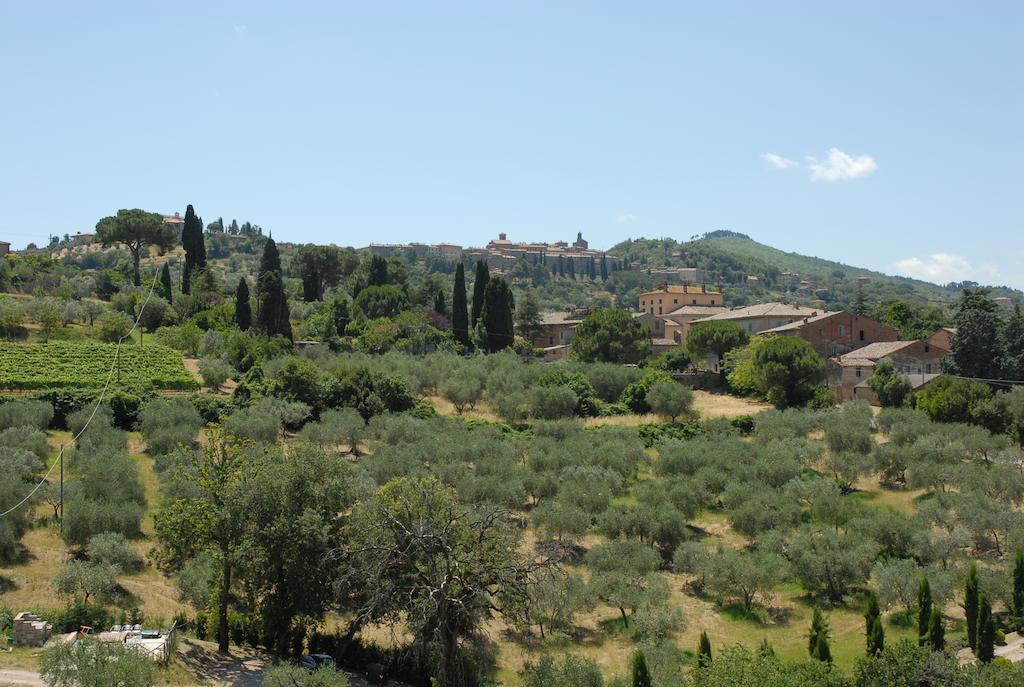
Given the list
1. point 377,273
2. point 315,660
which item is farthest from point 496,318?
point 315,660

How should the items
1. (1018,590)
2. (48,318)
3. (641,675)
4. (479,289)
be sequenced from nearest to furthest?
(641,675) < (1018,590) < (48,318) < (479,289)

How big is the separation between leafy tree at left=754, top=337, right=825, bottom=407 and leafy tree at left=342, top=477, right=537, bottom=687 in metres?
Result: 35.2

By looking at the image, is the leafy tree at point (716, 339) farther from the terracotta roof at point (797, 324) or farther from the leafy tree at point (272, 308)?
the leafy tree at point (272, 308)

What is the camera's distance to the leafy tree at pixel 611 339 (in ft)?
228

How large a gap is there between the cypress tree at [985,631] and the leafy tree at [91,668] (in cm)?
2233

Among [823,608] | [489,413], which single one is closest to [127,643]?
[823,608]

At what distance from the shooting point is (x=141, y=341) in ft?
198

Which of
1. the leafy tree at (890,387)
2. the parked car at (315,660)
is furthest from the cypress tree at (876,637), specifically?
the leafy tree at (890,387)

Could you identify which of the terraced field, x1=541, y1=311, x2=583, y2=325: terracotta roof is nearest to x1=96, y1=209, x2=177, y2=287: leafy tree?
the terraced field

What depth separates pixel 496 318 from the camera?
72625mm

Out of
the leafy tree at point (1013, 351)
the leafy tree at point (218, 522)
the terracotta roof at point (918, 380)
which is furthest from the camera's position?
the terracotta roof at point (918, 380)

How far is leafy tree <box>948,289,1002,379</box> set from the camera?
55.2 meters

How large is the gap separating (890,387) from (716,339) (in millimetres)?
15380

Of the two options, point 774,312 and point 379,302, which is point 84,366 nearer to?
point 379,302
